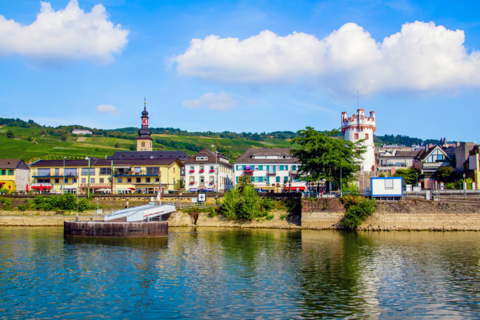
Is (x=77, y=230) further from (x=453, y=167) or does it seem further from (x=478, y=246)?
(x=453, y=167)

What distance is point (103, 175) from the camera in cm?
10294

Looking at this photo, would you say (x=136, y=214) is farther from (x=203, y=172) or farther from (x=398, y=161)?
(x=398, y=161)

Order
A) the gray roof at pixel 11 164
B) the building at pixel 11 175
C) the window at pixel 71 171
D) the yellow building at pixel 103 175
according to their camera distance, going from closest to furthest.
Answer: the yellow building at pixel 103 175 → the window at pixel 71 171 → the building at pixel 11 175 → the gray roof at pixel 11 164

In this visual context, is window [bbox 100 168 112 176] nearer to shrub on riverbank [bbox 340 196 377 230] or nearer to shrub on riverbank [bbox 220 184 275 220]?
shrub on riverbank [bbox 220 184 275 220]

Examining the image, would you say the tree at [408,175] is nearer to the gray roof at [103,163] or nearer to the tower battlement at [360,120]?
the tower battlement at [360,120]

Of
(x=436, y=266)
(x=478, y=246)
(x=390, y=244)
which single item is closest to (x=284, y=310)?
(x=436, y=266)

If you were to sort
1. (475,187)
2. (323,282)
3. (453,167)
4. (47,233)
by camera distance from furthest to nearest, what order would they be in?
(453,167), (475,187), (47,233), (323,282)

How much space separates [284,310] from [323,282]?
25.5 feet

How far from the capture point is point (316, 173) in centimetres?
6981

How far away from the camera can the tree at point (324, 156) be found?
2685 inches

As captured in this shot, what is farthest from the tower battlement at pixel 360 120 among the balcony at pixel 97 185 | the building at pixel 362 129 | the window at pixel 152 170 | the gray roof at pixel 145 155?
the balcony at pixel 97 185

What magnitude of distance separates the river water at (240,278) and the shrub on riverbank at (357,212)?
28.6 ft

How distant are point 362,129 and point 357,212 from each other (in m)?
33.8

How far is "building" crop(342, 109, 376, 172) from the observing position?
90438 millimetres
